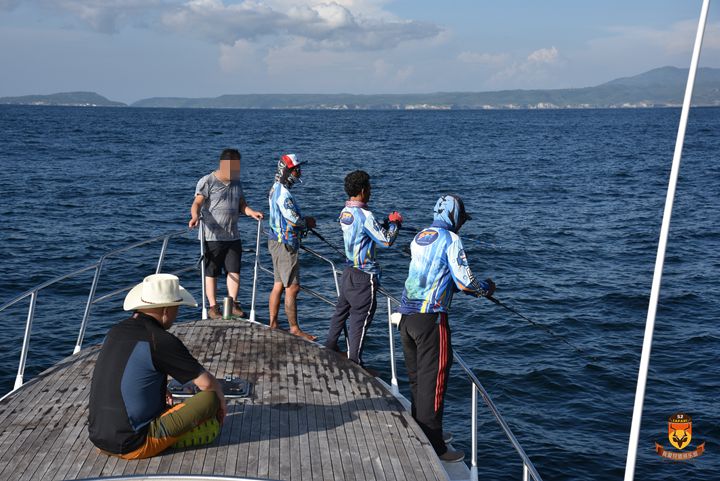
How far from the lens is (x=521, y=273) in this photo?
977 inches

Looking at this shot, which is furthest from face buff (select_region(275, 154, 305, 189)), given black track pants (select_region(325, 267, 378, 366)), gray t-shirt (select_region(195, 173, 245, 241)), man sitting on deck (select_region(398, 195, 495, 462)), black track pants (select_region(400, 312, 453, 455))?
black track pants (select_region(400, 312, 453, 455))

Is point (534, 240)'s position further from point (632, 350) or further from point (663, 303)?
point (632, 350)

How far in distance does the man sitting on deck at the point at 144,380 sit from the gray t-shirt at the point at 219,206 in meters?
4.12

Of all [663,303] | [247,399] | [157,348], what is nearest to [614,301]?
[663,303]

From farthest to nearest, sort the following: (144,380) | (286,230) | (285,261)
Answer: (285,261) → (286,230) → (144,380)

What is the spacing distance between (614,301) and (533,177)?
33.0 metres

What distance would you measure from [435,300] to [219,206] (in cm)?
418

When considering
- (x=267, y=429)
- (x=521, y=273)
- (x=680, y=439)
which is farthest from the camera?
(x=521, y=273)

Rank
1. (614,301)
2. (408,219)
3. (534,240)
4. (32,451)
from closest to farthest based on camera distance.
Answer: (32,451) → (614,301) → (534,240) → (408,219)

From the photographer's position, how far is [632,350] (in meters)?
17.8

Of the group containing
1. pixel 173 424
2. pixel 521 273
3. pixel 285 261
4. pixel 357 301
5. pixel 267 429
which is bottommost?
pixel 521 273

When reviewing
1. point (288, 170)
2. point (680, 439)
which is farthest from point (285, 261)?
point (680, 439)

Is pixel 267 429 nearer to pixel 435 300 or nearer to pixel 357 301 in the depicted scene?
pixel 435 300

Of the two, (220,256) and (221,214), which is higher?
(221,214)
